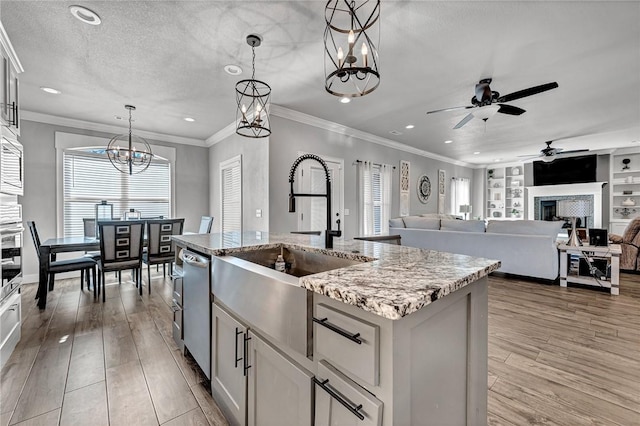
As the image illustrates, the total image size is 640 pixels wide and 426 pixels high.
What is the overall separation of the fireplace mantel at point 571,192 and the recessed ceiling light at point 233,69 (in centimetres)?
949

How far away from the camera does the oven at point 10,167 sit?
213cm

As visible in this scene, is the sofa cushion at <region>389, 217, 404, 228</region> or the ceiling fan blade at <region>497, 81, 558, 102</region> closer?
the ceiling fan blade at <region>497, 81, 558, 102</region>

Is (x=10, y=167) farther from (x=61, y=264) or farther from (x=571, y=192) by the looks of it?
(x=571, y=192)

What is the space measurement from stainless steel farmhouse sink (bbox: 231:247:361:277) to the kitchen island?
0.12 metres

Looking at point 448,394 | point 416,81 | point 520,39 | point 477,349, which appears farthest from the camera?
point 416,81

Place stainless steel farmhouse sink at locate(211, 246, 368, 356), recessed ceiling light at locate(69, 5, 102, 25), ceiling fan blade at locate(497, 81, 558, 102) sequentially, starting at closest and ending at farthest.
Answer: stainless steel farmhouse sink at locate(211, 246, 368, 356) < recessed ceiling light at locate(69, 5, 102, 25) < ceiling fan blade at locate(497, 81, 558, 102)

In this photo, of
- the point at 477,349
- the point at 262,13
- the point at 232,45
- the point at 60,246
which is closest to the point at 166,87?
the point at 232,45

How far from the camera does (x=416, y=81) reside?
3.39m

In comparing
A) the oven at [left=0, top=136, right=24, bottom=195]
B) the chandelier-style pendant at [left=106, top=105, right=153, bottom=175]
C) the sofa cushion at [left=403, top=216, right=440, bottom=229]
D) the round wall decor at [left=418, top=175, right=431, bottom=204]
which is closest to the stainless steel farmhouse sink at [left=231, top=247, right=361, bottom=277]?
the oven at [left=0, top=136, right=24, bottom=195]

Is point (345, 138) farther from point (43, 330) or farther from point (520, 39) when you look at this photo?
point (43, 330)

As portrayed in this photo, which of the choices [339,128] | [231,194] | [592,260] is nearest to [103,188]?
[231,194]

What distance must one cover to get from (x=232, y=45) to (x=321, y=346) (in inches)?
107

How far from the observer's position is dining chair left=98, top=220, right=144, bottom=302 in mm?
3518

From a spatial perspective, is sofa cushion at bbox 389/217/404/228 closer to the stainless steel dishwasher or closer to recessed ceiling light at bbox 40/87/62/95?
the stainless steel dishwasher
